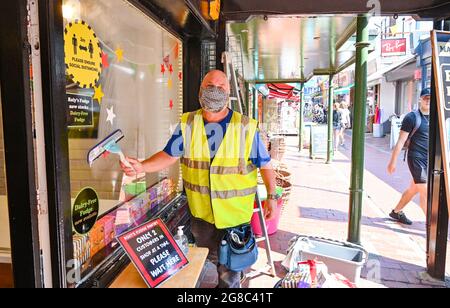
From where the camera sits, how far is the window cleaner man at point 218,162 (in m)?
2.27

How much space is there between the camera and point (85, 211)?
1929 mm

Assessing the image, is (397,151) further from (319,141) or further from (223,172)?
(319,141)

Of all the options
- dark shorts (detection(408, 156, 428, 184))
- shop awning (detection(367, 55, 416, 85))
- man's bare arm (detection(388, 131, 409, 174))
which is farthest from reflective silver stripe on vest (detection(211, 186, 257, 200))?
shop awning (detection(367, 55, 416, 85))

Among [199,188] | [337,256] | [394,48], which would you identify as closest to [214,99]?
[199,188]

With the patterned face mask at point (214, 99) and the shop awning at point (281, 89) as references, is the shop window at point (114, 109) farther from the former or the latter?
the shop awning at point (281, 89)

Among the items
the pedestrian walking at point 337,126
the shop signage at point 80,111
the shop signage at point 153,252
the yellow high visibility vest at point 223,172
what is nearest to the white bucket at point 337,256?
the yellow high visibility vest at point 223,172

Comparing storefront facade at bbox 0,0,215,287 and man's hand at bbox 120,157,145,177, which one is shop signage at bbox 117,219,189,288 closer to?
storefront facade at bbox 0,0,215,287

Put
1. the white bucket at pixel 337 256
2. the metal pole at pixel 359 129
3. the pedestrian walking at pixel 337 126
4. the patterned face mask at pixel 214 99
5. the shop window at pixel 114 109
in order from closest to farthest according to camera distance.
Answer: the shop window at pixel 114 109, the patterned face mask at pixel 214 99, the white bucket at pixel 337 256, the metal pole at pixel 359 129, the pedestrian walking at pixel 337 126

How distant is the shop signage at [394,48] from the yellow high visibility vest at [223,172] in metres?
10.2

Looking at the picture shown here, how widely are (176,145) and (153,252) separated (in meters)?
0.80

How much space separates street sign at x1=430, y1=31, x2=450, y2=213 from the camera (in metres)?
2.87
